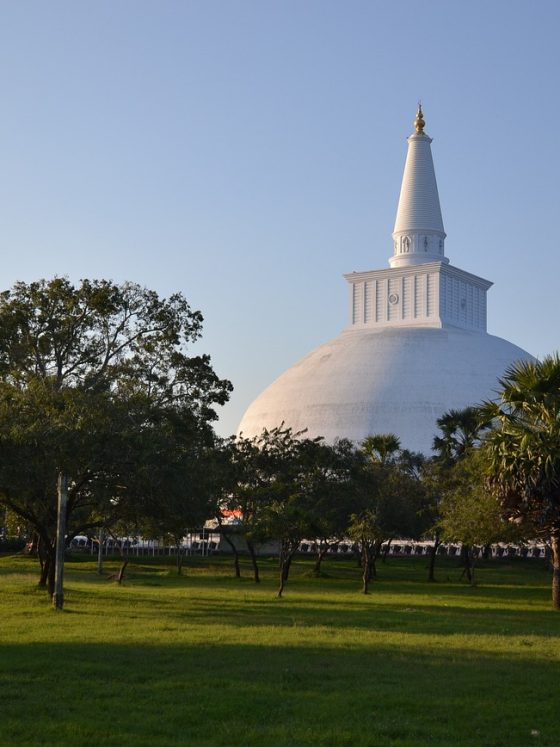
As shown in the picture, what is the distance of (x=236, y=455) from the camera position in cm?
5412

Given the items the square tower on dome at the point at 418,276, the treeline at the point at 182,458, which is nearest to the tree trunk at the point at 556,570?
the treeline at the point at 182,458

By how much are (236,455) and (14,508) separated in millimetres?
21327

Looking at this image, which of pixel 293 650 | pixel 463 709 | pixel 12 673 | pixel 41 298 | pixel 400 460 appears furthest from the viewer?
pixel 400 460

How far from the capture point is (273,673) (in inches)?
652

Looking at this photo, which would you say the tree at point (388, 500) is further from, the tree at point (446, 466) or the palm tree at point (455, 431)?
the palm tree at point (455, 431)

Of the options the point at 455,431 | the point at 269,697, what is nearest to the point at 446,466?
the point at 455,431

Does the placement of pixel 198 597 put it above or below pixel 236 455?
below

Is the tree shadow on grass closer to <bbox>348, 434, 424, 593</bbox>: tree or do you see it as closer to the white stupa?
<bbox>348, 434, 424, 593</bbox>: tree

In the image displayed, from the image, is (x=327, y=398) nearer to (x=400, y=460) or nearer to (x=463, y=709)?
(x=400, y=460)

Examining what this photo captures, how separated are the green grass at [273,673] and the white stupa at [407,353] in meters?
56.1

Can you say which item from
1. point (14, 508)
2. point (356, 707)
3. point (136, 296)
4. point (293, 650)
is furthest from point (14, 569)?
point (356, 707)

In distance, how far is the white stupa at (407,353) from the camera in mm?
88812

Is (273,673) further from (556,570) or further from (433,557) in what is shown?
(433,557)

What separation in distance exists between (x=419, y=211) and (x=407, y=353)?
12.7m
